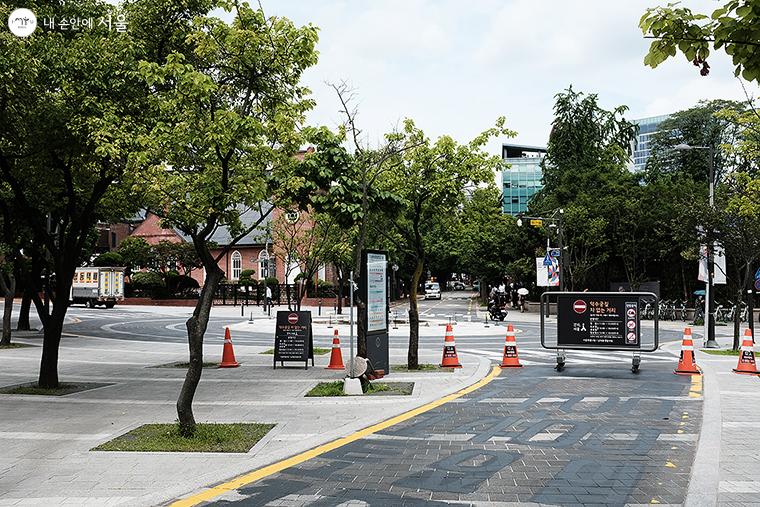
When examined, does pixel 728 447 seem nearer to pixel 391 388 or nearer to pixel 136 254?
pixel 391 388

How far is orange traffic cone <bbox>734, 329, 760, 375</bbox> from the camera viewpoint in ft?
50.9

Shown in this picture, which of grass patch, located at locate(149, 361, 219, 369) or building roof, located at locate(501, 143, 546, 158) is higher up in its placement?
building roof, located at locate(501, 143, 546, 158)

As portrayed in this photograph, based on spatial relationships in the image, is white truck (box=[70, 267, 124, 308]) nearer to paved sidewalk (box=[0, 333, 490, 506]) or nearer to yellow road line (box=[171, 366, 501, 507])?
paved sidewalk (box=[0, 333, 490, 506])

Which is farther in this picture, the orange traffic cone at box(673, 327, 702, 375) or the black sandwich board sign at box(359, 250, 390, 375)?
the orange traffic cone at box(673, 327, 702, 375)

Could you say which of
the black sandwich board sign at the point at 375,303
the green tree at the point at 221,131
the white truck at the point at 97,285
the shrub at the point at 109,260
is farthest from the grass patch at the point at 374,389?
the shrub at the point at 109,260

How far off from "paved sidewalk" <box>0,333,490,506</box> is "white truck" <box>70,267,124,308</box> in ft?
115

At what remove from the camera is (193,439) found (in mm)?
8508

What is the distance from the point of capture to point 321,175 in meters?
13.0

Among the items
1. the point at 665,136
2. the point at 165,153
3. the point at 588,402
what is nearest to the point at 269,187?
the point at 165,153

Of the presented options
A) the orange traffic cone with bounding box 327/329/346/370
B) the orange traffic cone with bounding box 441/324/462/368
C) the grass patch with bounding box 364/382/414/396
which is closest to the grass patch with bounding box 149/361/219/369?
the orange traffic cone with bounding box 327/329/346/370

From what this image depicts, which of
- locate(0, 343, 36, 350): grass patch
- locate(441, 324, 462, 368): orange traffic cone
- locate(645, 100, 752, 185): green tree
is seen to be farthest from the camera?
locate(645, 100, 752, 185): green tree

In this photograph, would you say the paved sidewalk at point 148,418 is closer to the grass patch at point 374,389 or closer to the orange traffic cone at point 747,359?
the grass patch at point 374,389

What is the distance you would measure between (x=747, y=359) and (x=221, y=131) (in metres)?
12.6

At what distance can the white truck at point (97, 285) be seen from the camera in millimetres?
52812
